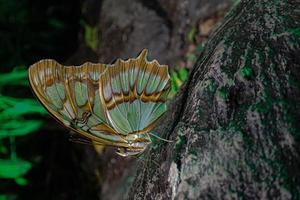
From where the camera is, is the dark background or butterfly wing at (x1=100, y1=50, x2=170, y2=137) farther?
the dark background

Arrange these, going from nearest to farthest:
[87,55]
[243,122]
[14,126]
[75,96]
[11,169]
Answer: [243,122] < [75,96] < [11,169] < [14,126] < [87,55]

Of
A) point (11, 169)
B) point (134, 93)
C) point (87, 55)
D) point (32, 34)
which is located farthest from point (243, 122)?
point (32, 34)

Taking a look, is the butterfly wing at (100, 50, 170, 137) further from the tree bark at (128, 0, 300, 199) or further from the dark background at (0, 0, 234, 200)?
the dark background at (0, 0, 234, 200)

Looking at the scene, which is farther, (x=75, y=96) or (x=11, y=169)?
(x=11, y=169)

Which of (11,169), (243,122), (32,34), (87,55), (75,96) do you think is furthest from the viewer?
(32,34)

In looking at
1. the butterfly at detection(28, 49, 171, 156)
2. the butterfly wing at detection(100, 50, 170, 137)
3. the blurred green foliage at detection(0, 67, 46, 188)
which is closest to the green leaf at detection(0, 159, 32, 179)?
the blurred green foliage at detection(0, 67, 46, 188)

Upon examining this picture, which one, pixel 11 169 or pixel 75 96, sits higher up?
pixel 75 96

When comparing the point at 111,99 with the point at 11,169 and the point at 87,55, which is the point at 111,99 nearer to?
the point at 11,169

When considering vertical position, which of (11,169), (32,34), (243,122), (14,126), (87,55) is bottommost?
(11,169)
